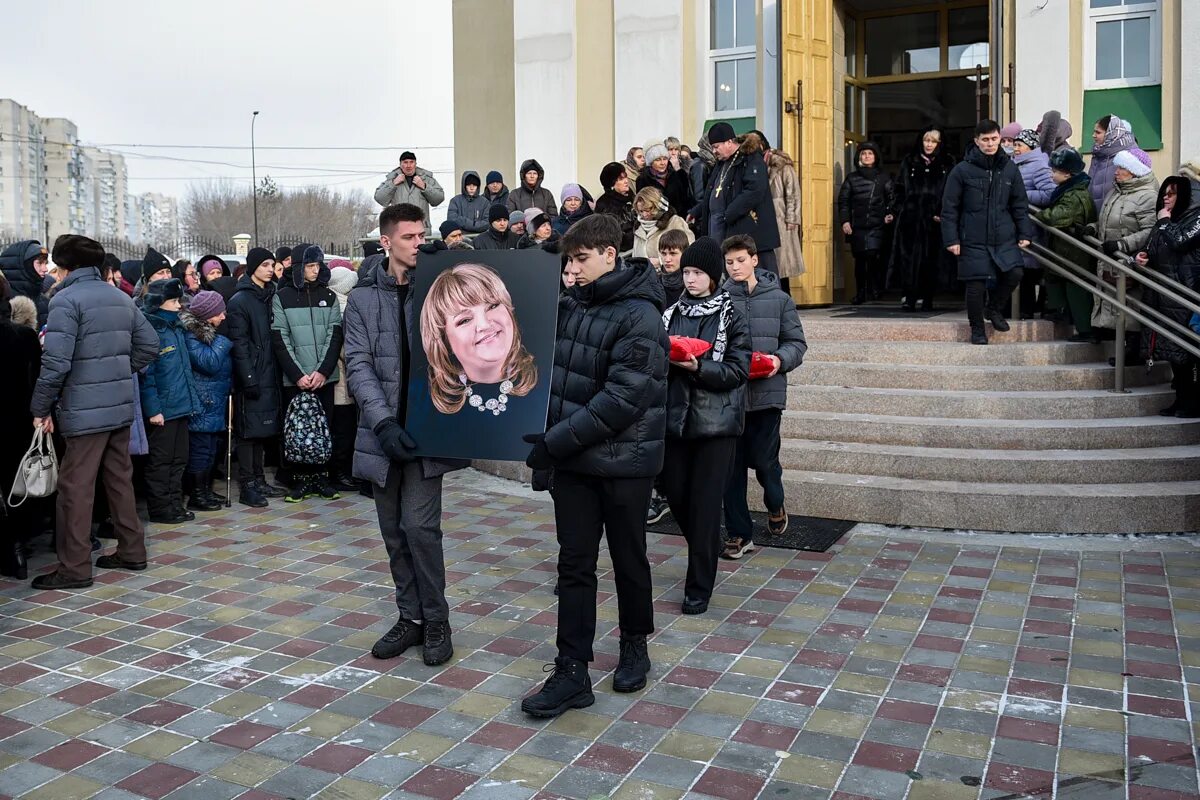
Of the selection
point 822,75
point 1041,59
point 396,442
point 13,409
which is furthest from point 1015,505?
point 822,75

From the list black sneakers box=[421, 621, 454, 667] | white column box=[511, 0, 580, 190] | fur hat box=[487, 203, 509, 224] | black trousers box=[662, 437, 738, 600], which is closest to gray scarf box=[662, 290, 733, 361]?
black trousers box=[662, 437, 738, 600]

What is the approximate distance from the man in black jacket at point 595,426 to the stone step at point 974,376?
514cm

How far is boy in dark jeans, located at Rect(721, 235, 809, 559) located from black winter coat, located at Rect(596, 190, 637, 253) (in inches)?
149

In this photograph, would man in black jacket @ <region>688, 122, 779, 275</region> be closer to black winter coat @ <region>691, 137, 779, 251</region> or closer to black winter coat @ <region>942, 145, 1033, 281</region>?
black winter coat @ <region>691, 137, 779, 251</region>

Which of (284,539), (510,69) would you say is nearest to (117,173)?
(510,69)

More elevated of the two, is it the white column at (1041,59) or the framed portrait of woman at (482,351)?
the white column at (1041,59)

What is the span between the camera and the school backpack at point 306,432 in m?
8.98

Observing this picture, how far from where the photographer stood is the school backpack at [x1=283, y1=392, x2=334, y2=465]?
8977 mm

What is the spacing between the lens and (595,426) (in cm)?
457

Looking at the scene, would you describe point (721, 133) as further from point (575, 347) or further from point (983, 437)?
point (575, 347)

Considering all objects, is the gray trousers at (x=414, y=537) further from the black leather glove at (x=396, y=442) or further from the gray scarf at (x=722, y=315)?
the gray scarf at (x=722, y=315)

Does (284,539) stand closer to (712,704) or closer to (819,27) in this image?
(712,704)

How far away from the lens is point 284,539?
782cm

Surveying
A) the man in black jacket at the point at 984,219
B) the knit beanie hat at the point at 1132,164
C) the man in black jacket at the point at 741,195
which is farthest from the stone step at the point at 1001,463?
the knit beanie hat at the point at 1132,164
